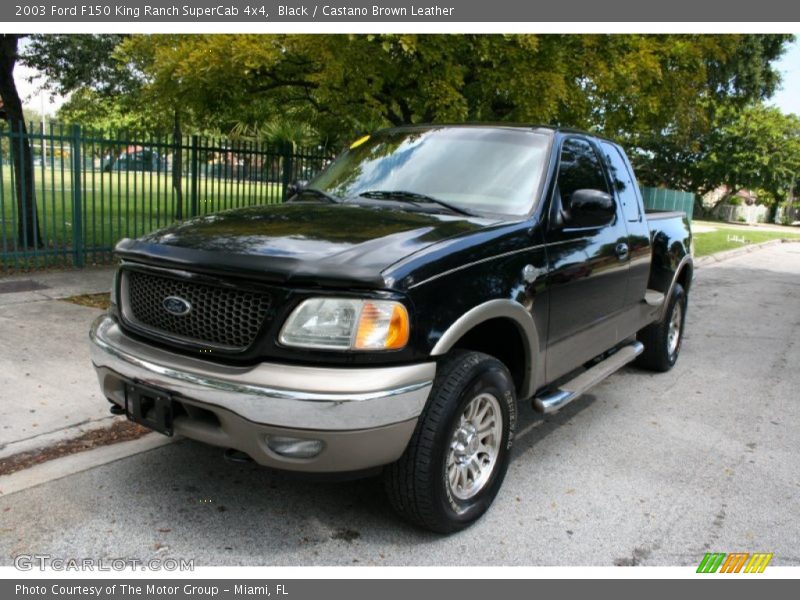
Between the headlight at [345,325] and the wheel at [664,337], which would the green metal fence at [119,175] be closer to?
the wheel at [664,337]

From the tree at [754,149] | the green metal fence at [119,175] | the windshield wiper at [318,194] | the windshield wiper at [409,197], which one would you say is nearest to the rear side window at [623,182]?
the windshield wiper at [409,197]

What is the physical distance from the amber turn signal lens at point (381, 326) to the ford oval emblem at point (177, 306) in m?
0.83

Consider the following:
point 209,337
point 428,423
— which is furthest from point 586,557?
point 209,337

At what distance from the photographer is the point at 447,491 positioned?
3201 millimetres

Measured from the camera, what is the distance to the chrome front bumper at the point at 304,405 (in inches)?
108

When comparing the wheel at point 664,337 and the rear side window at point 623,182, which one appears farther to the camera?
the wheel at point 664,337

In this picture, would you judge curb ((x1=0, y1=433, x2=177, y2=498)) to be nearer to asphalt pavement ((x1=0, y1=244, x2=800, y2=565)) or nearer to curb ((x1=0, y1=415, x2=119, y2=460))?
asphalt pavement ((x1=0, y1=244, x2=800, y2=565))

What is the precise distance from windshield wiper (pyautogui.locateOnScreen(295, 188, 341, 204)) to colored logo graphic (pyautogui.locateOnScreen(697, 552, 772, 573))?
107 inches

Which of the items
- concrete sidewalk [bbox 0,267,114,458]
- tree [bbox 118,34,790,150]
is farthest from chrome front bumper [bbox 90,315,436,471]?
tree [bbox 118,34,790,150]

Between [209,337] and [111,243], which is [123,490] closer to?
[209,337]

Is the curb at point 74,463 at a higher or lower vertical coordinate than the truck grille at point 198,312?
lower

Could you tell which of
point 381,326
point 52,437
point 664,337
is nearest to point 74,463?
point 52,437

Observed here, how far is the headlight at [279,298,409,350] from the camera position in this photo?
111 inches

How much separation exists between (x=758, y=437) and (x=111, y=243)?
8510mm
